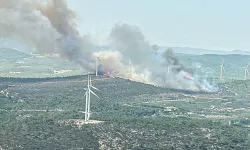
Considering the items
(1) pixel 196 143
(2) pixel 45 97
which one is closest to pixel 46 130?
(1) pixel 196 143

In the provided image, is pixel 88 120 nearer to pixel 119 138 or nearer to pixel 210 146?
pixel 119 138

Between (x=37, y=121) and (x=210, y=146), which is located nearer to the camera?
(x=210, y=146)

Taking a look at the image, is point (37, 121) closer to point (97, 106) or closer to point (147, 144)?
point (147, 144)

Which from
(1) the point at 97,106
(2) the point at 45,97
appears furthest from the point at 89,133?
(2) the point at 45,97

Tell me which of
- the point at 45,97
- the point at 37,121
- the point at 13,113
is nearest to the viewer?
the point at 37,121

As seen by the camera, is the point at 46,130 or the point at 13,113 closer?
the point at 46,130

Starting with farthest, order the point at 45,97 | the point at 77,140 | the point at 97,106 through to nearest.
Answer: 1. the point at 45,97
2. the point at 97,106
3. the point at 77,140

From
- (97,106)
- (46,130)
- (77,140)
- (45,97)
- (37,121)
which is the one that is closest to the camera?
(77,140)

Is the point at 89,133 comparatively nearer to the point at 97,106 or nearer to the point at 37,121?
the point at 37,121

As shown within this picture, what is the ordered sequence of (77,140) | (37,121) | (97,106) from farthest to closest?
(97,106)
(37,121)
(77,140)
